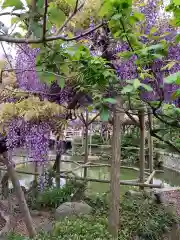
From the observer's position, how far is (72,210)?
155 inches

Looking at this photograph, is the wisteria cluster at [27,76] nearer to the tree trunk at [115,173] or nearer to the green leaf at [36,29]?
the tree trunk at [115,173]

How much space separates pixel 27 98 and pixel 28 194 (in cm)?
254

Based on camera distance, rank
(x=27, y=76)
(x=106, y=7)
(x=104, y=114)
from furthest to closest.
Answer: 1. (x=27, y=76)
2. (x=104, y=114)
3. (x=106, y=7)

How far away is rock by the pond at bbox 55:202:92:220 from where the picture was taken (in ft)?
12.9

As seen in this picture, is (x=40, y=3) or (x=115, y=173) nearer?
(x=40, y=3)

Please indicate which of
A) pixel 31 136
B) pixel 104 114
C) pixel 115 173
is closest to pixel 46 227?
pixel 115 173

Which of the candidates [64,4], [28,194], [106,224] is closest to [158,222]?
[106,224]

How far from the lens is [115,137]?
10.2 feet

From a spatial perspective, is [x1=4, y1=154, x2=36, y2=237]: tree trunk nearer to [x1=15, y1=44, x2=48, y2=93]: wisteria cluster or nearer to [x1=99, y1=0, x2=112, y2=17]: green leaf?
[x1=15, y1=44, x2=48, y2=93]: wisteria cluster

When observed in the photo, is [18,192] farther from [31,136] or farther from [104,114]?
[104,114]

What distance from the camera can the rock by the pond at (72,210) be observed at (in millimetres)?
3941

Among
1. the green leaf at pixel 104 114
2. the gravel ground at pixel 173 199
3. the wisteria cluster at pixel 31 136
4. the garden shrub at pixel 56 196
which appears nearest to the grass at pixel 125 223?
the gravel ground at pixel 173 199

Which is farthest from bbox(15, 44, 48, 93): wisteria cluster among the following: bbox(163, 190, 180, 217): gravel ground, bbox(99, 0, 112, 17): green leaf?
bbox(163, 190, 180, 217): gravel ground

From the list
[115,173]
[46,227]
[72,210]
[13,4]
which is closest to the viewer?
[13,4]
